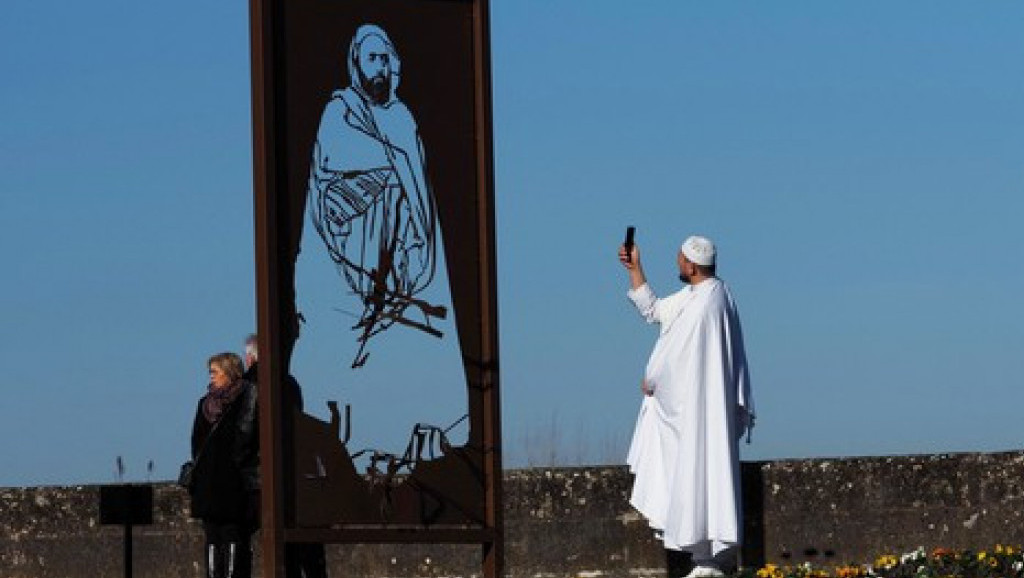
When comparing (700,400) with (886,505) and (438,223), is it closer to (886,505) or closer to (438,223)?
(886,505)

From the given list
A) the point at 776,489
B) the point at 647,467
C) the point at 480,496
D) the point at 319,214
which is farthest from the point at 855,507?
the point at 319,214

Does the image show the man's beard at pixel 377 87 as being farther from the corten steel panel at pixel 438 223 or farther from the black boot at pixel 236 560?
the black boot at pixel 236 560

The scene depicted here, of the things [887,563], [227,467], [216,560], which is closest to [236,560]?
[216,560]

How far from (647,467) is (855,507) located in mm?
1336

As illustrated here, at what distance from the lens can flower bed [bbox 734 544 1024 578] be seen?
1229cm

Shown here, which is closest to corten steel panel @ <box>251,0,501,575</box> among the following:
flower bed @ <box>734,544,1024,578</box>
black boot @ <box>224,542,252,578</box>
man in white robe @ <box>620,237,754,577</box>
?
man in white robe @ <box>620,237,754,577</box>

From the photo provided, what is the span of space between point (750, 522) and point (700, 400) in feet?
3.85

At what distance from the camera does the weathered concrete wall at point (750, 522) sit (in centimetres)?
1399

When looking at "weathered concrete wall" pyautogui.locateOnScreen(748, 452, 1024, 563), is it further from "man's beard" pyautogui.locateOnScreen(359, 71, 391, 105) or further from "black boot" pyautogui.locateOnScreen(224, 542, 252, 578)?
"man's beard" pyautogui.locateOnScreen(359, 71, 391, 105)

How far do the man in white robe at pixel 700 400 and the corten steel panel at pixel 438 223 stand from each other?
4.50 ft

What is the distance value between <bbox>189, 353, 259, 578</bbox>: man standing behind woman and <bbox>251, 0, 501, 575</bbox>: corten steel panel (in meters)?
2.58

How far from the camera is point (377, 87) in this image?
468 inches

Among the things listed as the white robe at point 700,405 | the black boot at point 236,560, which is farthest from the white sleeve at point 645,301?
the black boot at point 236,560

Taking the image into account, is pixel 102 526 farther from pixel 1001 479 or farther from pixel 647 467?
pixel 1001 479
